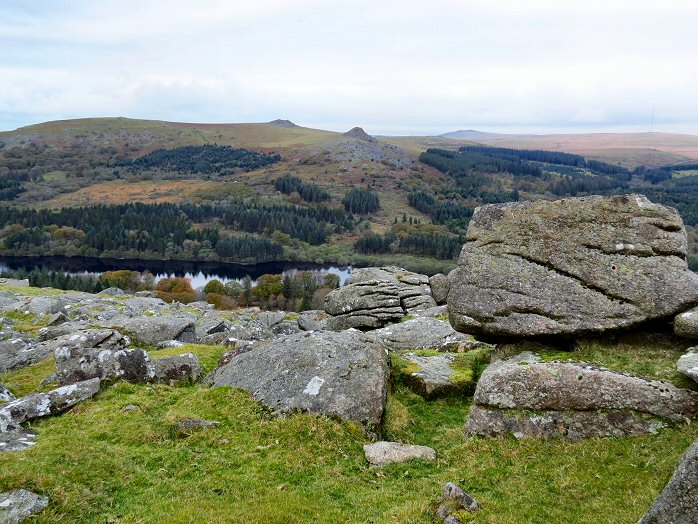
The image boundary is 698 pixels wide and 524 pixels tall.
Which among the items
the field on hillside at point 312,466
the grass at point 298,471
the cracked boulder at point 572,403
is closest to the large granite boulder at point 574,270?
the field on hillside at point 312,466

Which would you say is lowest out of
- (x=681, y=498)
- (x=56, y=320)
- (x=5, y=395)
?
(x=56, y=320)

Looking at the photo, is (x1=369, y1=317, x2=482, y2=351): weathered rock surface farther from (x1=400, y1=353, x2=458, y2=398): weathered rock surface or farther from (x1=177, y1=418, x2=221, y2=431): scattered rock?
(x1=177, y1=418, x2=221, y2=431): scattered rock

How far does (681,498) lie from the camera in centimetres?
926

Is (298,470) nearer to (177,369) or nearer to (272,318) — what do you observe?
(177,369)

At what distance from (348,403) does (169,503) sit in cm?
787

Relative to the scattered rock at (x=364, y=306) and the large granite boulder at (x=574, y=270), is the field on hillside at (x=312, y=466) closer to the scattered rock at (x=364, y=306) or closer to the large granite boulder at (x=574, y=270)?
the large granite boulder at (x=574, y=270)

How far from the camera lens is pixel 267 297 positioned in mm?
142500

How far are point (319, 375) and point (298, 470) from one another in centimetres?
532

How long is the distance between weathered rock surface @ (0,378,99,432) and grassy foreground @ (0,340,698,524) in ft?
1.93

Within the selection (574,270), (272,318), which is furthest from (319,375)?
(272,318)

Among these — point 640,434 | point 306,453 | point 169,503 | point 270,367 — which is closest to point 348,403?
point 306,453

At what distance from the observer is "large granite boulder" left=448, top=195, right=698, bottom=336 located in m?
20.2

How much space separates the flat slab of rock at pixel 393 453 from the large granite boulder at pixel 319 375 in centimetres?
165

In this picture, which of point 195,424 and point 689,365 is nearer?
point 689,365
